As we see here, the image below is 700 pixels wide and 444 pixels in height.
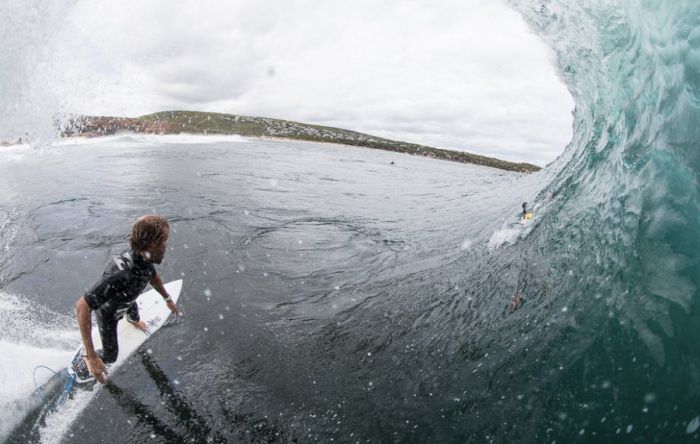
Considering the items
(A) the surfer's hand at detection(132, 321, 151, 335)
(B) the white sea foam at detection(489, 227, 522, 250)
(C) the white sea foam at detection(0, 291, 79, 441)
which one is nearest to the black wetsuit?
(A) the surfer's hand at detection(132, 321, 151, 335)

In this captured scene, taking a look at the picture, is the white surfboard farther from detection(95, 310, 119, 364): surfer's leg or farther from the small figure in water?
the small figure in water

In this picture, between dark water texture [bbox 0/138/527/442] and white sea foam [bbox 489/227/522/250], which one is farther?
white sea foam [bbox 489/227/522/250]

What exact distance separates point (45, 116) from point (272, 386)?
2026cm

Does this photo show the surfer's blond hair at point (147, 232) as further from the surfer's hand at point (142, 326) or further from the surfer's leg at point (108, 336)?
the surfer's hand at point (142, 326)

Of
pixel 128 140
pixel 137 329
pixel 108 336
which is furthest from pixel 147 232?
pixel 128 140

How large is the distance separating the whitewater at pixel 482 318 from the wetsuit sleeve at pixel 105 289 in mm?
1388

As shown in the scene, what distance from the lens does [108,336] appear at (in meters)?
4.68

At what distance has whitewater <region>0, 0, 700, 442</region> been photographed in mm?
3834

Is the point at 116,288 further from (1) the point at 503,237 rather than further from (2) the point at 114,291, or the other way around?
(1) the point at 503,237

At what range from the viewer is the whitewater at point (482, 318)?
12.6 feet

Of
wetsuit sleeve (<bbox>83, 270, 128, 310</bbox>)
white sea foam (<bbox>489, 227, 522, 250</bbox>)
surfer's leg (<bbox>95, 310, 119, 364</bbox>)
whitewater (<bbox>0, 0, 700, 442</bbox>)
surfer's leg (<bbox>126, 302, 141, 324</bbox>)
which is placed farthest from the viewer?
white sea foam (<bbox>489, 227, 522, 250</bbox>)

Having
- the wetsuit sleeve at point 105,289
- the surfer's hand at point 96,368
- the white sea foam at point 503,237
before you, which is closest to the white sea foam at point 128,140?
the white sea foam at point 503,237

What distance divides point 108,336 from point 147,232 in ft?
4.85

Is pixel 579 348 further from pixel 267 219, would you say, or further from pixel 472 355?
pixel 267 219
